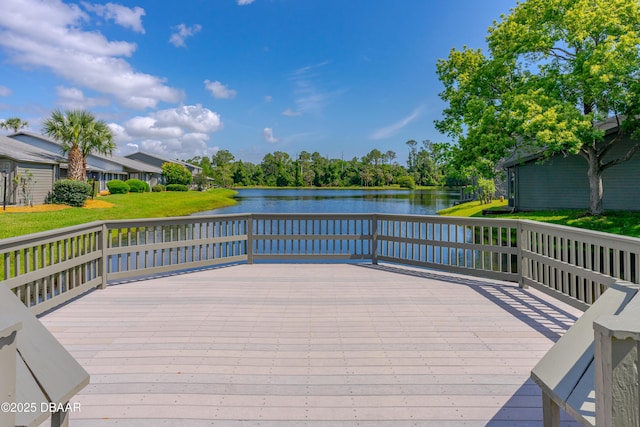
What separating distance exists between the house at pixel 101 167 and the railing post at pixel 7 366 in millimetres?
26194

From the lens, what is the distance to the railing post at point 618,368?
1026 mm

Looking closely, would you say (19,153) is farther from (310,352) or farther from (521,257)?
(521,257)

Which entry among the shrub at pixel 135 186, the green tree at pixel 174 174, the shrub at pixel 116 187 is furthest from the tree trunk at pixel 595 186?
the green tree at pixel 174 174

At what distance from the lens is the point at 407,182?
241 feet

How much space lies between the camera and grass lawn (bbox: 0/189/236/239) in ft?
43.6

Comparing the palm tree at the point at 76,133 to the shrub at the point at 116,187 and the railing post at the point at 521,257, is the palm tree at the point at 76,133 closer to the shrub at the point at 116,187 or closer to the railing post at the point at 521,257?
the shrub at the point at 116,187

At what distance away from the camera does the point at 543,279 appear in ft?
15.0

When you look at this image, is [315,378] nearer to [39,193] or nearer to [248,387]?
[248,387]

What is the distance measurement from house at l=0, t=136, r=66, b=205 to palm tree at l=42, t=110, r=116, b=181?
3.69 ft

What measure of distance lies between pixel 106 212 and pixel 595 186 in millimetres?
21414

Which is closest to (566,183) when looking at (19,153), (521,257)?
(521,257)

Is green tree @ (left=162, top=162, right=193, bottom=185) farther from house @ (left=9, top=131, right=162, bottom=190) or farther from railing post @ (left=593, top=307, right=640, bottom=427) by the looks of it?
railing post @ (left=593, top=307, right=640, bottom=427)

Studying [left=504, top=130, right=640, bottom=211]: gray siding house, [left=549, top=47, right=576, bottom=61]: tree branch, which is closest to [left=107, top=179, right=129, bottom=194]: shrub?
[left=504, top=130, right=640, bottom=211]: gray siding house

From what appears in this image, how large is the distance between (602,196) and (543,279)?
12.6m
